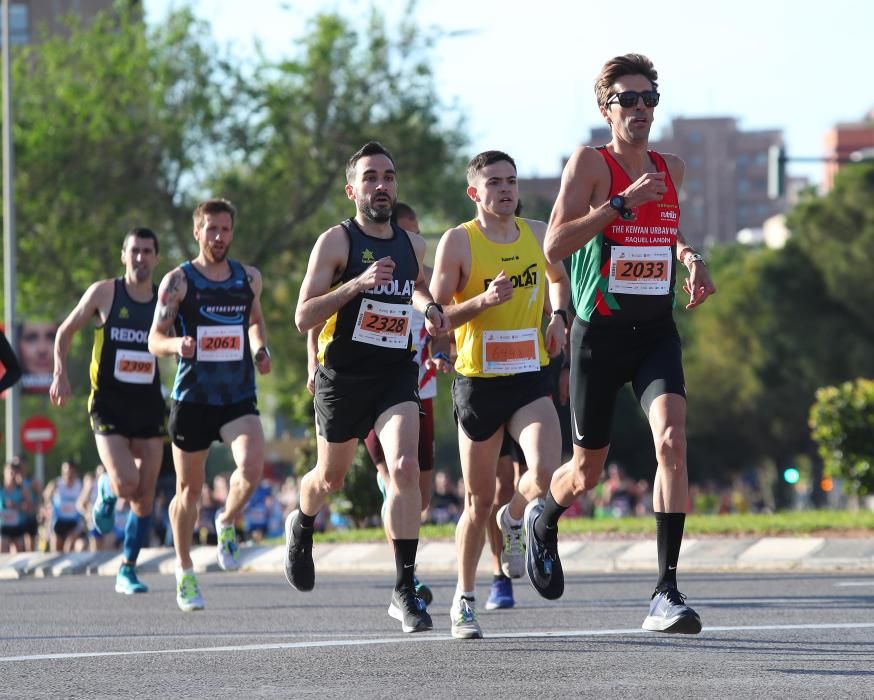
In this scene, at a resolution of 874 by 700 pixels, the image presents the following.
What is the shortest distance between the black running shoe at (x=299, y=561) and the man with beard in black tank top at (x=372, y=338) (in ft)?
2.65

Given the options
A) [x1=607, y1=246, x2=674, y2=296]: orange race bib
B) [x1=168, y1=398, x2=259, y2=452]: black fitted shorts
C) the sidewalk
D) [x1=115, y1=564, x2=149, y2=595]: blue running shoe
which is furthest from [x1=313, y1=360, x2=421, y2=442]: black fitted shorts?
the sidewalk

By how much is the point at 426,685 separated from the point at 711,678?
1.04m

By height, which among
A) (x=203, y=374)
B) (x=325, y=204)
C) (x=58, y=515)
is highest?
(x=325, y=204)

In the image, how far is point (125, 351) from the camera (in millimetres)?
12703

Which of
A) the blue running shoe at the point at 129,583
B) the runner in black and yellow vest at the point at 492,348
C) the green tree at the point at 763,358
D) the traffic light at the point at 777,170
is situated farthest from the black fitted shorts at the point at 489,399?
the green tree at the point at 763,358

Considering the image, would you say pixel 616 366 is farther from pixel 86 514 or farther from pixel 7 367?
pixel 86 514

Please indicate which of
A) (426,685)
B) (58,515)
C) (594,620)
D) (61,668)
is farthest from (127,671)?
(58,515)

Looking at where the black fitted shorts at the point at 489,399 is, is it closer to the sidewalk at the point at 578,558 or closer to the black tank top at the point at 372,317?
the black tank top at the point at 372,317

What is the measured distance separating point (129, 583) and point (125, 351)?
Answer: 5.54ft

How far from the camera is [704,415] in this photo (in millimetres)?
72438

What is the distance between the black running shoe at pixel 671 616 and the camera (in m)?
7.48

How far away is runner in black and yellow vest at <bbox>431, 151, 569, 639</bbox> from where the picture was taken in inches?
352

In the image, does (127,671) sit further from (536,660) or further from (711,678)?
(711,678)

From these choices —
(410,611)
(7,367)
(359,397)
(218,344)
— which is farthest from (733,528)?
(7,367)
